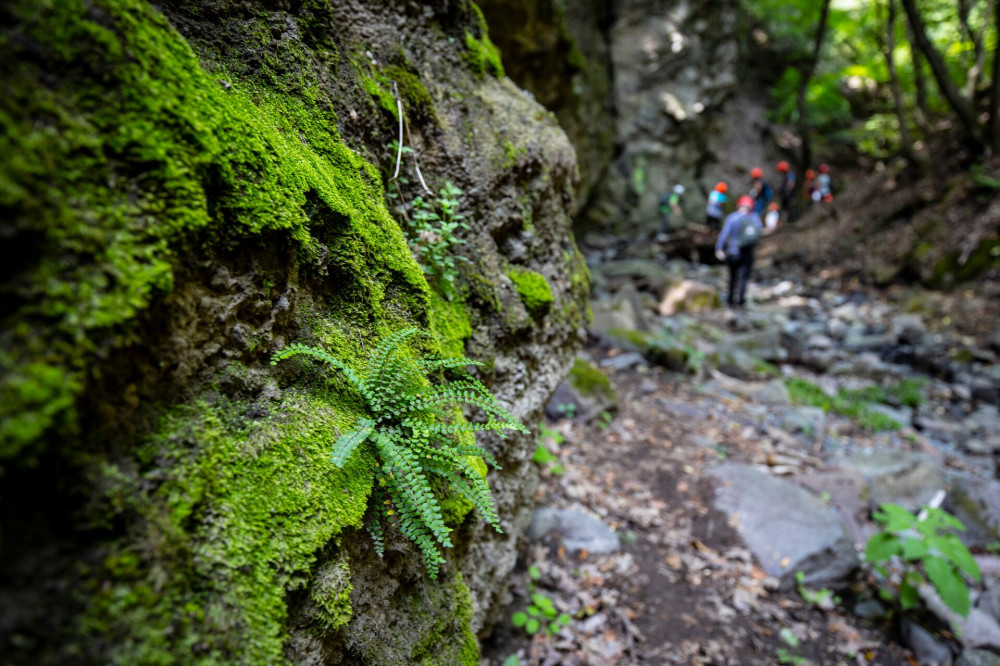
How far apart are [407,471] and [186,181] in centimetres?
120

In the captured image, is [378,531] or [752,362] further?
[752,362]

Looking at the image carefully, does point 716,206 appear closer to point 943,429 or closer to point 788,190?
point 788,190

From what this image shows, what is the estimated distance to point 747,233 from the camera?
10.8 metres

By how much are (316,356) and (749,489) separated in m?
5.17

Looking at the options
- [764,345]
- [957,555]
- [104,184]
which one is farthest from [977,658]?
[104,184]

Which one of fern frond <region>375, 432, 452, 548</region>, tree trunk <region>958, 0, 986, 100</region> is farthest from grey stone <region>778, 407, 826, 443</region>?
tree trunk <region>958, 0, 986, 100</region>

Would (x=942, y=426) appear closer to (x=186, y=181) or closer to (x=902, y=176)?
(x=186, y=181)

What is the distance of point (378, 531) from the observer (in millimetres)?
1805

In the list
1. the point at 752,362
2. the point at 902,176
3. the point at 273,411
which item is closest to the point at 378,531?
the point at 273,411

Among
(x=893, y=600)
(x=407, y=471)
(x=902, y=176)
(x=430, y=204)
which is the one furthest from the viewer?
(x=902, y=176)

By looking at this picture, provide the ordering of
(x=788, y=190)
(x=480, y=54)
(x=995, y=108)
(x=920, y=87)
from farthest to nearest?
(x=788, y=190) < (x=920, y=87) < (x=995, y=108) < (x=480, y=54)

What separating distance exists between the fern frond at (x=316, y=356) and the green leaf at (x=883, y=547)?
15.7 ft

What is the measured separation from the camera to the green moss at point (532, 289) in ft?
11.4

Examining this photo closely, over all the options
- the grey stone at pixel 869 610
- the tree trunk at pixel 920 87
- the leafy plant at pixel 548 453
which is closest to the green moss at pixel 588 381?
the leafy plant at pixel 548 453
